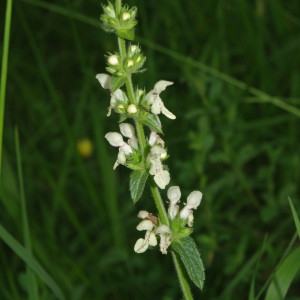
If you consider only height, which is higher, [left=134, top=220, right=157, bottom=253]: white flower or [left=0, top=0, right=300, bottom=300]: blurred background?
[left=0, top=0, right=300, bottom=300]: blurred background

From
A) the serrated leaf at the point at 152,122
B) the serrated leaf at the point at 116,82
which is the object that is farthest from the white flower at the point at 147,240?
the serrated leaf at the point at 116,82

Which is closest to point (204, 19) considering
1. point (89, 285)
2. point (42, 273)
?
point (89, 285)

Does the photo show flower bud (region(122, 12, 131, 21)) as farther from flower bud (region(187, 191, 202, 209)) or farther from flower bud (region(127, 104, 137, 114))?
flower bud (region(187, 191, 202, 209))

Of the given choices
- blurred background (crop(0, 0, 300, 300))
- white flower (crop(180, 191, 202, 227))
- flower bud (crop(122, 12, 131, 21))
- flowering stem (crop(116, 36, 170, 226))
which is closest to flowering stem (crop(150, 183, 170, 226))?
flowering stem (crop(116, 36, 170, 226))

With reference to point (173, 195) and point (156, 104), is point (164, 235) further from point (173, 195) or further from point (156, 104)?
point (156, 104)

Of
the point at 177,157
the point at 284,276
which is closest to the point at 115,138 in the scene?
the point at 284,276

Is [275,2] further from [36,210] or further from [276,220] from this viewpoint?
[36,210]
